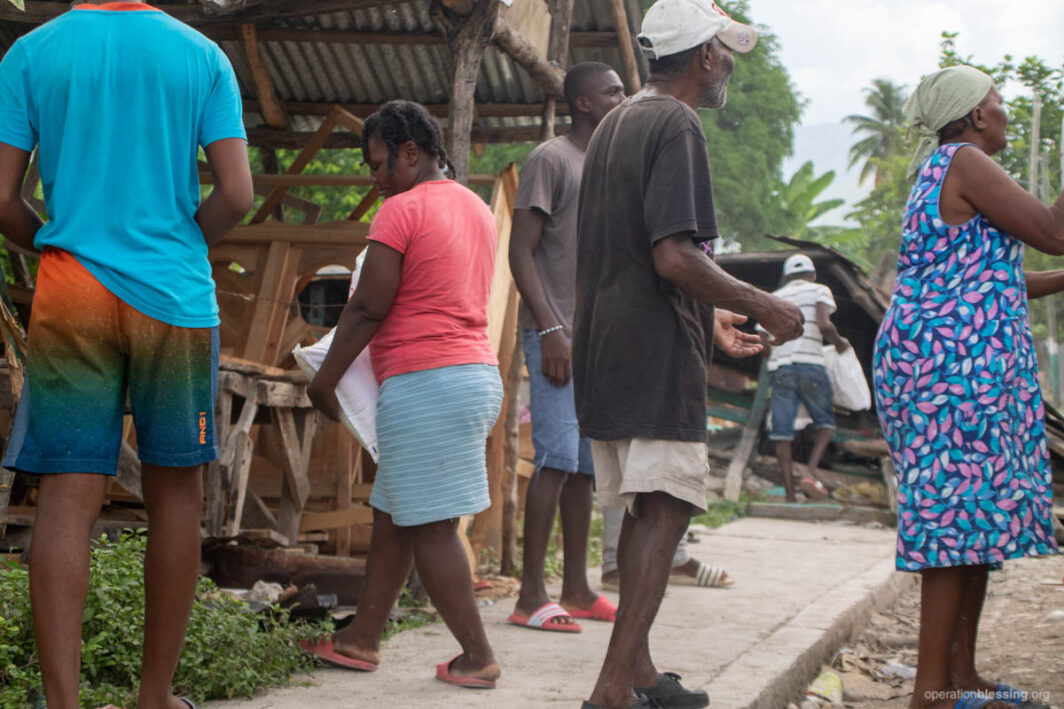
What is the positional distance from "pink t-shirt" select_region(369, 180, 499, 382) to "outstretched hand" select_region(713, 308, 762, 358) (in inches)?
30.2

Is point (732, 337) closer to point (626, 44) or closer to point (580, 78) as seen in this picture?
point (580, 78)

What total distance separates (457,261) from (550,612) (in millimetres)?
1564

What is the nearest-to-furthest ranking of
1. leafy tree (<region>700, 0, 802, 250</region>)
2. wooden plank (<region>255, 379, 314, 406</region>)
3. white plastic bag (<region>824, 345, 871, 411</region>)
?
1. wooden plank (<region>255, 379, 314, 406</region>)
2. white plastic bag (<region>824, 345, 871, 411</region>)
3. leafy tree (<region>700, 0, 802, 250</region>)

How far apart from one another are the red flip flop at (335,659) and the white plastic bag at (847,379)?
25.7 ft

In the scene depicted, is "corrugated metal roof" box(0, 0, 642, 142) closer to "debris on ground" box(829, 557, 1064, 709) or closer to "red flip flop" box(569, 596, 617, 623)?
"red flip flop" box(569, 596, 617, 623)

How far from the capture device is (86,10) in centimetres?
255

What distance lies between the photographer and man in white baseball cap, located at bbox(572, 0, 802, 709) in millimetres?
2871

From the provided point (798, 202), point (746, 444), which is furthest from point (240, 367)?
point (798, 202)

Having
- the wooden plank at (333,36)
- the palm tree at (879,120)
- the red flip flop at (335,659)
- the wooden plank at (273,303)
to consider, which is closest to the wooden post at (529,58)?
the wooden plank at (333,36)

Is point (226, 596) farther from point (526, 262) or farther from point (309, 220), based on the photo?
point (309, 220)

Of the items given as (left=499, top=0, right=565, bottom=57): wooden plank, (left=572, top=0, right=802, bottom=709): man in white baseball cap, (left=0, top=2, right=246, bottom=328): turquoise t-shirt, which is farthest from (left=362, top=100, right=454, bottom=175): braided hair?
(left=499, top=0, right=565, bottom=57): wooden plank

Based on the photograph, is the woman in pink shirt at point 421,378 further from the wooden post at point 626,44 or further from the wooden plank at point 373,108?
the wooden plank at point 373,108

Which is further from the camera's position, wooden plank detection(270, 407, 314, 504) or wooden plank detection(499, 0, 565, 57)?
wooden plank detection(499, 0, 565, 57)

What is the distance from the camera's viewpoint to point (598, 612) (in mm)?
4602
